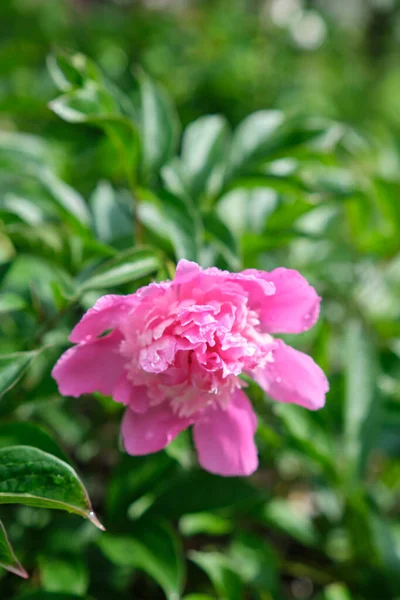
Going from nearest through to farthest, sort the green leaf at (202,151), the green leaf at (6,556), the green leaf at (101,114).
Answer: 1. the green leaf at (6,556)
2. the green leaf at (101,114)
3. the green leaf at (202,151)

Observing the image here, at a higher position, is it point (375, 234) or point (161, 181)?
point (161, 181)

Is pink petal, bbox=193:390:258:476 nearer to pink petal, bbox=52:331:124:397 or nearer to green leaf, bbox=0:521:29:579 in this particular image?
pink petal, bbox=52:331:124:397

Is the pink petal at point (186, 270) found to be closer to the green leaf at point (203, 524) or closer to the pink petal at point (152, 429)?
the pink petal at point (152, 429)

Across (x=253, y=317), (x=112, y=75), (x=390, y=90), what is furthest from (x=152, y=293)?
(x=390, y=90)

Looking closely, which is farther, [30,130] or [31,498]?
[30,130]

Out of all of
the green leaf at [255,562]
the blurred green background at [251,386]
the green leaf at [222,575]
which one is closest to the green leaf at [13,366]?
the blurred green background at [251,386]

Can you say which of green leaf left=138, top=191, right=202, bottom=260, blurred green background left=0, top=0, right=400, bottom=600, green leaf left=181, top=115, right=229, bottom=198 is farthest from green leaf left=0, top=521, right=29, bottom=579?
green leaf left=181, top=115, right=229, bottom=198

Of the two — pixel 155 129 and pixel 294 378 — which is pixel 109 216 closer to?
pixel 155 129

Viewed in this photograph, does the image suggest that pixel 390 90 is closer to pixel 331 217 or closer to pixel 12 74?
pixel 12 74
